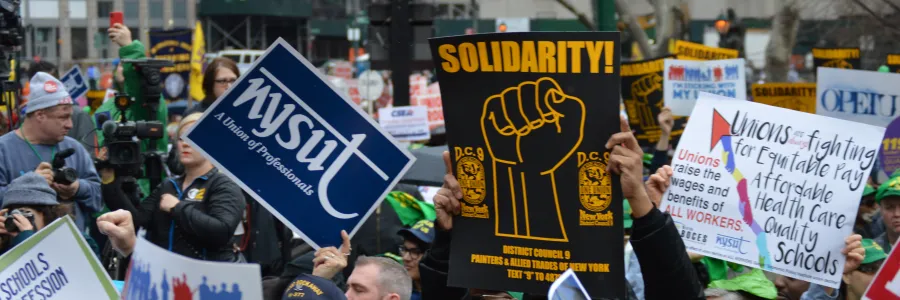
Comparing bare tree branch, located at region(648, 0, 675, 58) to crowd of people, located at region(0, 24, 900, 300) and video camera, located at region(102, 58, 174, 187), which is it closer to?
crowd of people, located at region(0, 24, 900, 300)

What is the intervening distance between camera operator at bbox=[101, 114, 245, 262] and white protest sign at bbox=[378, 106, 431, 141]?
8.37m

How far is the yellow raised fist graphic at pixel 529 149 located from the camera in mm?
4473

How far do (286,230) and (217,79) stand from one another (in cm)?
113

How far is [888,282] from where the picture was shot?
14.4ft

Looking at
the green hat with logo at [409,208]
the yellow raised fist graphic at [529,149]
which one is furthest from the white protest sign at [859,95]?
the yellow raised fist graphic at [529,149]

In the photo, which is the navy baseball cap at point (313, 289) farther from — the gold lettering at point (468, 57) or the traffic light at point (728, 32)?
the traffic light at point (728, 32)

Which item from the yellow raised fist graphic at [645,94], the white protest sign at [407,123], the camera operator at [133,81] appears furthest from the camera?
the white protest sign at [407,123]

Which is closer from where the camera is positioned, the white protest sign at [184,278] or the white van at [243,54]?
the white protest sign at [184,278]

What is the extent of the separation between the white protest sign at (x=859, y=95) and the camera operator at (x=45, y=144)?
5.65 meters

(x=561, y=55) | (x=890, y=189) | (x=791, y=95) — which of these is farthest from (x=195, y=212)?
(x=791, y=95)

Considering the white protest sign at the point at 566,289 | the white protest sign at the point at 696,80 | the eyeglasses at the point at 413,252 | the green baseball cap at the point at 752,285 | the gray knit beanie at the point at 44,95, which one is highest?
the gray knit beanie at the point at 44,95

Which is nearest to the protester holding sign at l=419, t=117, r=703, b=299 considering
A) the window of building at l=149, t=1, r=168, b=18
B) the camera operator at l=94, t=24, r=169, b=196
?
the camera operator at l=94, t=24, r=169, b=196

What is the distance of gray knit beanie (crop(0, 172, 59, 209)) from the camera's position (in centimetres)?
621

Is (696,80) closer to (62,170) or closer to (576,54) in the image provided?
(62,170)
